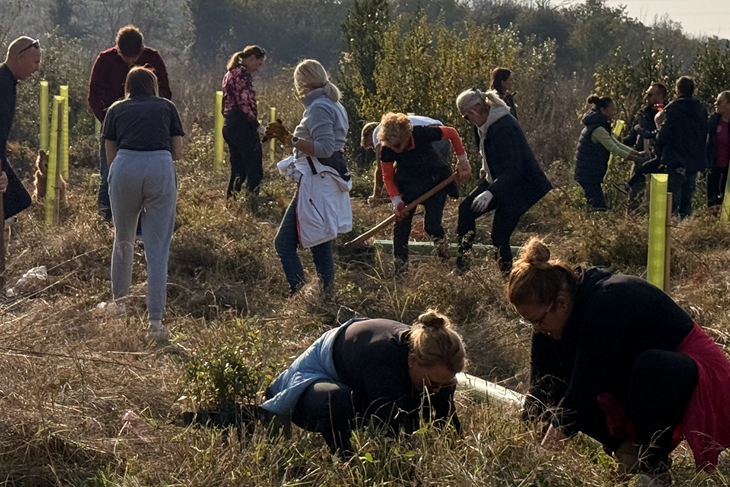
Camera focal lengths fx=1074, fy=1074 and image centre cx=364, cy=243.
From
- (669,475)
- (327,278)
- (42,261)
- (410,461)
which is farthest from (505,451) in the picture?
(42,261)

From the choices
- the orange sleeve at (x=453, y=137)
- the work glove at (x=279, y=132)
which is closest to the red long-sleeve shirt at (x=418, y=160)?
the orange sleeve at (x=453, y=137)

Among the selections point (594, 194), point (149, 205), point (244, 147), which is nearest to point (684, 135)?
point (594, 194)

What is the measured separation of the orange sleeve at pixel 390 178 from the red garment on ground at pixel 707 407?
3.94 meters

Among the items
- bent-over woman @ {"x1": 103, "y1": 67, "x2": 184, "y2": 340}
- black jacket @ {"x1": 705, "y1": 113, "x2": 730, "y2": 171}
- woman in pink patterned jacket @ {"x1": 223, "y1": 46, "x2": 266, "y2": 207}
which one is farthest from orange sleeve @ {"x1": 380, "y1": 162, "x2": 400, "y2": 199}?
black jacket @ {"x1": 705, "y1": 113, "x2": 730, "y2": 171}

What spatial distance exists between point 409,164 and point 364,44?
8.05m

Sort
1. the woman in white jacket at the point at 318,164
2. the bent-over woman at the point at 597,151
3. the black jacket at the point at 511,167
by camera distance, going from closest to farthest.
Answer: the woman in white jacket at the point at 318,164, the black jacket at the point at 511,167, the bent-over woman at the point at 597,151

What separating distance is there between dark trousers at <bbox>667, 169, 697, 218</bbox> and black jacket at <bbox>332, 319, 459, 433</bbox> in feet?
22.8

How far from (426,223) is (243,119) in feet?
10.2

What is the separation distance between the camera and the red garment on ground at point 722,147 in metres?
10.8

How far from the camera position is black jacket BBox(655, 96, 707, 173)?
1021cm

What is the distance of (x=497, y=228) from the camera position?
7.30m

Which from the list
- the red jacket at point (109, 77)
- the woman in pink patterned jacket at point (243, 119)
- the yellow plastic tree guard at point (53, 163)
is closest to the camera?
the red jacket at point (109, 77)

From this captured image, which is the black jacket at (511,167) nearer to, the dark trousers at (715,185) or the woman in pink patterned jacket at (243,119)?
the woman in pink patterned jacket at (243,119)

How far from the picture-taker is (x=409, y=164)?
7.59 metres
